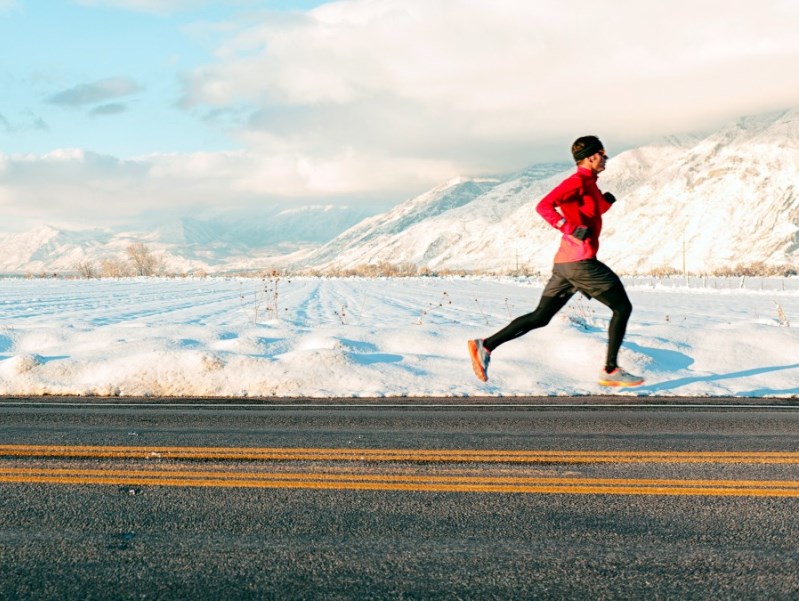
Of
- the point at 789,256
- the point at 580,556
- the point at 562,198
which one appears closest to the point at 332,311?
the point at 562,198

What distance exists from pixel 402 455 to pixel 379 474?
1.62 ft

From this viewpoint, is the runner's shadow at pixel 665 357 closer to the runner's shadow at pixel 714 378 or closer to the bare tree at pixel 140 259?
the runner's shadow at pixel 714 378

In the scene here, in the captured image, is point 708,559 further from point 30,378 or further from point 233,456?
point 30,378

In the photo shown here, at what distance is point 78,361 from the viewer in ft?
29.6

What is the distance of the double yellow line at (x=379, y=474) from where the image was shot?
362 cm

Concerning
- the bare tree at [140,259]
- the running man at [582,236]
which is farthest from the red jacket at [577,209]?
the bare tree at [140,259]

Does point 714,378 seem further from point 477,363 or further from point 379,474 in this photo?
point 379,474

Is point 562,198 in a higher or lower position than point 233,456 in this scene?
higher

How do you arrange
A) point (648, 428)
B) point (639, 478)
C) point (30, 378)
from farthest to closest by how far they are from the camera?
point (30, 378), point (648, 428), point (639, 478)

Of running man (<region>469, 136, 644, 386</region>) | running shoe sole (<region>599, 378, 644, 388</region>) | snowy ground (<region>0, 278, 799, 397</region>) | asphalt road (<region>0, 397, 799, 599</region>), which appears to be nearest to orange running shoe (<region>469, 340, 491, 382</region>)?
snowy ground (<region>0, 278, 799, 397</region>)

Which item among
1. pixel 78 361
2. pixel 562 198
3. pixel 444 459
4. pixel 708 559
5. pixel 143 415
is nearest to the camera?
pixel 708 559

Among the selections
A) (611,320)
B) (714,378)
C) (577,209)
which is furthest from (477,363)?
(714,378)

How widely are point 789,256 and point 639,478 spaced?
140 metres

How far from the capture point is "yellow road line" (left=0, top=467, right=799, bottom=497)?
357 centimetres
